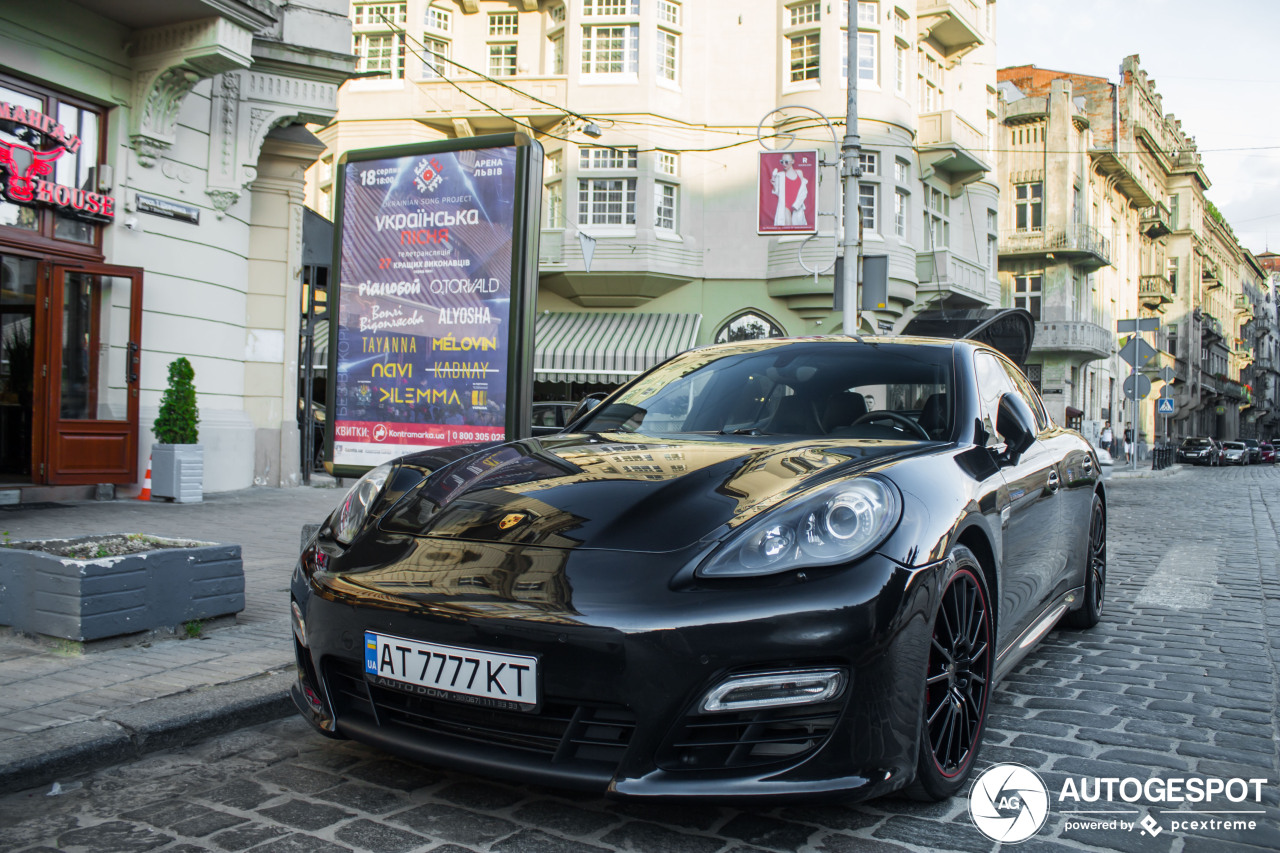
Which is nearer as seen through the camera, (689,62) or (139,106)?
(139,106)

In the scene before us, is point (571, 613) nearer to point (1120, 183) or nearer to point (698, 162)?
point (698, 162)

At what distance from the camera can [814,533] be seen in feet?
7.97

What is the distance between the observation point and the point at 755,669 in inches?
87.4

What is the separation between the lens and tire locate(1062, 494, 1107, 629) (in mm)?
5031

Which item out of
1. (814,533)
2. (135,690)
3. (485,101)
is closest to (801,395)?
(814,533)

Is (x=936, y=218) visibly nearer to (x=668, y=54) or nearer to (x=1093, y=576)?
(x=668, y=54)

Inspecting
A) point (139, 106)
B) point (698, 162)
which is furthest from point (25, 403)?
point (698, 162)

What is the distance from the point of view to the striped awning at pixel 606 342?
76.2 ft

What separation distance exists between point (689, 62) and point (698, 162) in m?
2.44

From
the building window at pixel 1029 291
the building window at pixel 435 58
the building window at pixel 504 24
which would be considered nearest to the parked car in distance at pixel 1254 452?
the building window at pixel 1029 291

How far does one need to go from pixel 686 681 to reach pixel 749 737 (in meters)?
0.20

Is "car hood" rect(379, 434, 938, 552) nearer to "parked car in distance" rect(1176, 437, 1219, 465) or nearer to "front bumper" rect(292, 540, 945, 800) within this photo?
"front bumper" rect(292, 540, 945, 800)

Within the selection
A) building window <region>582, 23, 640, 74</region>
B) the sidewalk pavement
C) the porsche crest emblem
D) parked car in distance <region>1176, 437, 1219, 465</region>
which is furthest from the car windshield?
parked car in distance <region>1176, 437, 1219, 465</region>

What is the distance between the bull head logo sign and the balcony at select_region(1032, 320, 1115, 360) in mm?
35390
